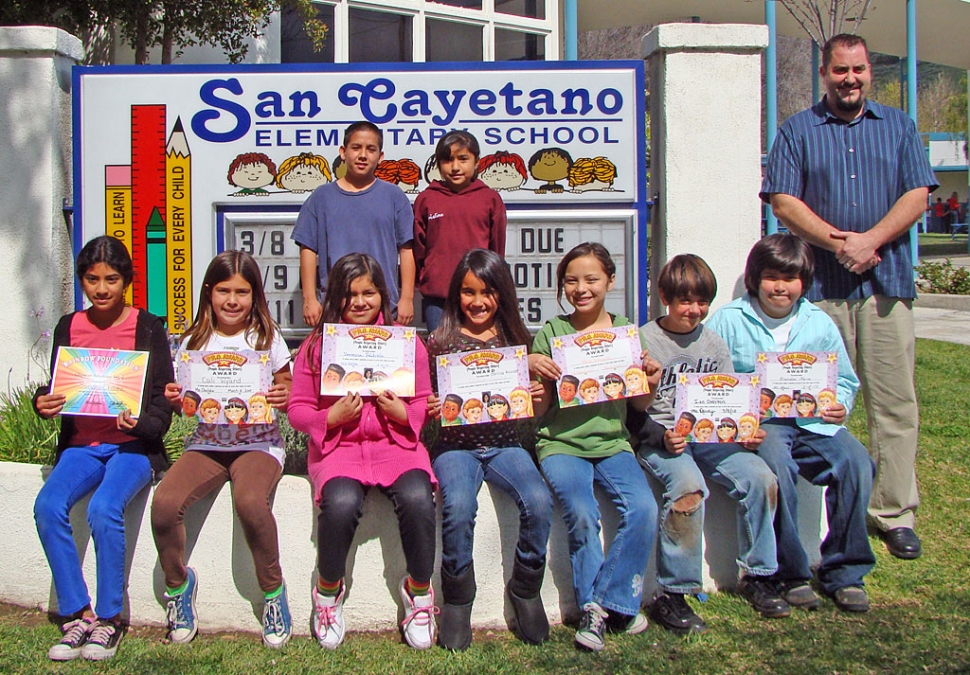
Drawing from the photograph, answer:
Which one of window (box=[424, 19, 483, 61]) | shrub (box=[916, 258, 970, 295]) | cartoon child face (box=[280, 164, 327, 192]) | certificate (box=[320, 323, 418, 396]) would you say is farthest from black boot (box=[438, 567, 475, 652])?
shrub (box=[916, 258, 970, 295])

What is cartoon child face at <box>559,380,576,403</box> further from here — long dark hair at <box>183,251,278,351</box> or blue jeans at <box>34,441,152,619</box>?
blue jeans at <box>34,441,152,619</box>

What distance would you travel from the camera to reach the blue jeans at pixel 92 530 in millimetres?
3555

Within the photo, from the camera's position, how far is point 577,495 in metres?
3.58

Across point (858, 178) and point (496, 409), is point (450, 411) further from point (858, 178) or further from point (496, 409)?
point (858, 178)

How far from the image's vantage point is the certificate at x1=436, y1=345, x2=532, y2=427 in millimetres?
3676

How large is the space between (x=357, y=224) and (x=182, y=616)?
A: 214 centimetres

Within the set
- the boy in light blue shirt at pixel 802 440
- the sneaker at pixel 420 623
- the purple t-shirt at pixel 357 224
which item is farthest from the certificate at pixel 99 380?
the boy in light blue shirt at pixel 802 440

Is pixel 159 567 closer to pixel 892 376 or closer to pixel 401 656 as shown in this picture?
pixel 401 656

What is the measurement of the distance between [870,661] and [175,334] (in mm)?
4045

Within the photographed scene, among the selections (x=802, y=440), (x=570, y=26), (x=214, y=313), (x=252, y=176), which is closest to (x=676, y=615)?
(x=802, y=440)

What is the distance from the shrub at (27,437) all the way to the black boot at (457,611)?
191 centimetres

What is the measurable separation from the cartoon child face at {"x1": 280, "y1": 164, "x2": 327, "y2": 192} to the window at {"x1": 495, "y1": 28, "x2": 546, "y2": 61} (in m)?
6.52

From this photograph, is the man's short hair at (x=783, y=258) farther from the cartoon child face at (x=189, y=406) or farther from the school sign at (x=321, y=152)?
the cartoon child face at (x=189, y=406)

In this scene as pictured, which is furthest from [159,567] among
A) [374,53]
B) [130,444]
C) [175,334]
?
[374,53]
